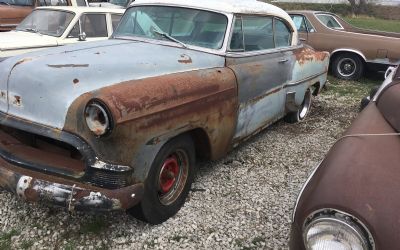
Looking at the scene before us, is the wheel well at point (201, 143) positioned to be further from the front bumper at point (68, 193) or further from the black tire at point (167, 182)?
the front bumper at point (68, 193)

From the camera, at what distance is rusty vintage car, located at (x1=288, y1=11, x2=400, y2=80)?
8.39 metres

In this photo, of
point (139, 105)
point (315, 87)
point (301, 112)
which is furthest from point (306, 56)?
point (139, 105)

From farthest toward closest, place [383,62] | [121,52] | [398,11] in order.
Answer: [398,11], [383,62], [121,52]

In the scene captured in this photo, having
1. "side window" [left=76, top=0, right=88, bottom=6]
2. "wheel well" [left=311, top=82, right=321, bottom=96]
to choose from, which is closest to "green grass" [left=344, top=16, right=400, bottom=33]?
"side window" [left=76, top=0, right=88, bottom=6]

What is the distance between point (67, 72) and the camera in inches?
110

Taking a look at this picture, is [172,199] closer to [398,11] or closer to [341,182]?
[341,182]

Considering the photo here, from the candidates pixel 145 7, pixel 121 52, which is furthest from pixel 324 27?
pixel 121 52

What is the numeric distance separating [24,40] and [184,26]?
3.85 metres

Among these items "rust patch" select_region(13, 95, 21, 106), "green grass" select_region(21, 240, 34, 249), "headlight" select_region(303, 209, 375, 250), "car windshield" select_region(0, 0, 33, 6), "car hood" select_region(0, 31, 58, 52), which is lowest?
"green grass" select_region(21, 240, 34, 249)

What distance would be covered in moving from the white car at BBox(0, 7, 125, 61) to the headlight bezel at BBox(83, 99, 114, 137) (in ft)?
15.0

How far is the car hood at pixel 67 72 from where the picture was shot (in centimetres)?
265

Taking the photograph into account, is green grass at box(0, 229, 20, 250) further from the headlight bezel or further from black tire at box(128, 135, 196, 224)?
the headlight bezel

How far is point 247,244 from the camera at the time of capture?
2980 mm

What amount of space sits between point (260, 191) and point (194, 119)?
3.63 feet
